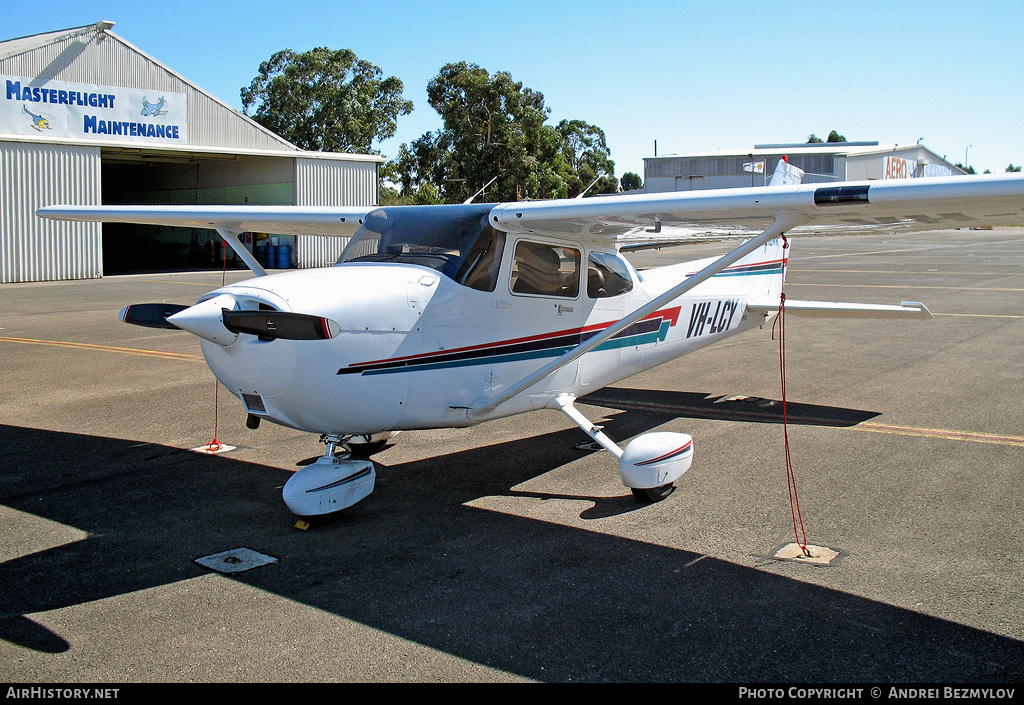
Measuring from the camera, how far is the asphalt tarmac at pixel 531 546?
12.3 ft

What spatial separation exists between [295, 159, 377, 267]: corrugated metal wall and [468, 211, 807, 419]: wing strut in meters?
24.7

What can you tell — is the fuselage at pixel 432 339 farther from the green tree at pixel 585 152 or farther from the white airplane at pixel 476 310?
the green tree at pixel 585 152

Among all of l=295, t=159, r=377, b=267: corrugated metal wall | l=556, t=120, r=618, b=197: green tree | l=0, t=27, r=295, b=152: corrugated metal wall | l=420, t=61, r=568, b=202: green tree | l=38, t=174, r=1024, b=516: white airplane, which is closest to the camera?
l=38, t=174, r=1024, b=516: white airplane

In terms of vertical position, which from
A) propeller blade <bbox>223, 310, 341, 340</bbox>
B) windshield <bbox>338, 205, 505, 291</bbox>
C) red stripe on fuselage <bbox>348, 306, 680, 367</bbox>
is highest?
windshield <bbox>338, 205, 505, 291</bbox>

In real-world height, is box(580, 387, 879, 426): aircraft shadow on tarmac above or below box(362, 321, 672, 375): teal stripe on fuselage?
below

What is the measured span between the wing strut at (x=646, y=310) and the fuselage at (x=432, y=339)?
109mm

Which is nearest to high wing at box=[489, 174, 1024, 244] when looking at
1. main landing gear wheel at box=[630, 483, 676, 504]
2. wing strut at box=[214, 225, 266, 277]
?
main landing gear wheel at box=[630, 483, 676, 504]

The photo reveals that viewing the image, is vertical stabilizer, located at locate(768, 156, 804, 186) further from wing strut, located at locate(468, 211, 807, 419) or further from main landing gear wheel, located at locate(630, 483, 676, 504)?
main landing gear wheel, located at locate(630, 483, 676, 504)

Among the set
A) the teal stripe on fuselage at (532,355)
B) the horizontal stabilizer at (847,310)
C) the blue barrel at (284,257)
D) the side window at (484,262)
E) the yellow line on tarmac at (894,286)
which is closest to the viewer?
the teal stripe on fuselage at (532,355)

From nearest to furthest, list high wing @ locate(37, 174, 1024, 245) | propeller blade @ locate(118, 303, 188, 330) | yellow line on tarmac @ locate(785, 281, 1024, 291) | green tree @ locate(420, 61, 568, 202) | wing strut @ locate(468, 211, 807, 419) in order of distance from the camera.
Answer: high wing @ locate(37, 174, 1024, 245), propeller blade @ locate(118, 303, 188, 330), wing strut @ locate(468, 211, 807, 419), yellow line on tarmac @ locate(785, 281, 1024, 291), green tree @ locate(420, 61, 568, 202)

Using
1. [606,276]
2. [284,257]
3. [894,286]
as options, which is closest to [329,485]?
[606,276]

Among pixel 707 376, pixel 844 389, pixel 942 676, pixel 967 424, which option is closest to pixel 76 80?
pixel 707 376

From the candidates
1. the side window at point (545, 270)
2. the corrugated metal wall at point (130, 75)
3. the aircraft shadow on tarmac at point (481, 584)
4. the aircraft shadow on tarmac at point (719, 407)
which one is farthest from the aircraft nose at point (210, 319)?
the corrugated metal wall at point (130, 75)

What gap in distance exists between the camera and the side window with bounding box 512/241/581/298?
6160 mm
